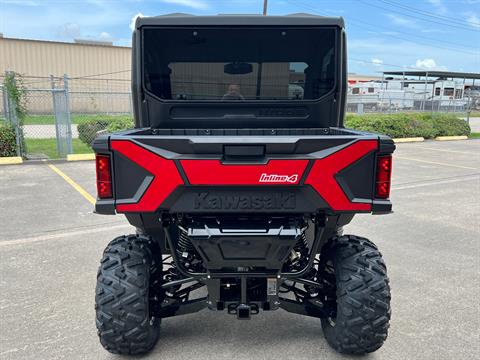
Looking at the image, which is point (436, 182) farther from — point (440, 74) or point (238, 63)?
point (440, 74)

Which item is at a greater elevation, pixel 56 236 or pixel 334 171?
pixel 334 171

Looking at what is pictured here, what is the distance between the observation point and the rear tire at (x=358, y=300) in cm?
279

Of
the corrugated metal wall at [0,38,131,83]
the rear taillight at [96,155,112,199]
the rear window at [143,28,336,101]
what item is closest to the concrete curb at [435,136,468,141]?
the rear window at [143,28,336,101]

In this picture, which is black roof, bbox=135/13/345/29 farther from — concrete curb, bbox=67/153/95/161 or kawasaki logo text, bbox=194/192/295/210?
concrete curb, bbox=67/153/95/161

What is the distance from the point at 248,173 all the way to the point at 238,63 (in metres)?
1.41

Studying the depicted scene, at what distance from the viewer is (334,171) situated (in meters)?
2.60

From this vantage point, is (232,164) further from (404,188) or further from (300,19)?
(404,188)

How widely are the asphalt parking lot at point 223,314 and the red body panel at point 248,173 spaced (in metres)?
1.32

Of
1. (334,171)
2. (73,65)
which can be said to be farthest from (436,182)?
(73,65)

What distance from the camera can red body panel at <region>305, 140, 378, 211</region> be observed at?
2.58 m

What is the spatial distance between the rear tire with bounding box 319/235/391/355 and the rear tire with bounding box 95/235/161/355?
Answer: 1.27 m

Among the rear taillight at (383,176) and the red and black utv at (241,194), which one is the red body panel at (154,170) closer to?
the red and black utv at (241,194)

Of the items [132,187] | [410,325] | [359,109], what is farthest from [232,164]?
[359,109]

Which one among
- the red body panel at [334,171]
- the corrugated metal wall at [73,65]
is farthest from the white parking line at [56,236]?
the corrugated metal wall at [73,65]
